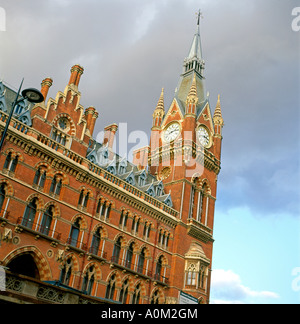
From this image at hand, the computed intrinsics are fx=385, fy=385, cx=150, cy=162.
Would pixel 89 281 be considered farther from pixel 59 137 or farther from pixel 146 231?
pixel 59 137

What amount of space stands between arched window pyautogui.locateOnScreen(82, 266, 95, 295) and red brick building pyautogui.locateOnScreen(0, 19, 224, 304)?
0.09m

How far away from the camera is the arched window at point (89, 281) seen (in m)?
33.2

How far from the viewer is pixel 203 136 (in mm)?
53188

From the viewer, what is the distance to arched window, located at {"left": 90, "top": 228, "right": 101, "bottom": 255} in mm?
34875

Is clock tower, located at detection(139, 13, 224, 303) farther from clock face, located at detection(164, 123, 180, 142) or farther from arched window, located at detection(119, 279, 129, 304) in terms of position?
arched window, located at detection(119, 279, 129, 304)

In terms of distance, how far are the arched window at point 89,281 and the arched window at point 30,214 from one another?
698 centimetres

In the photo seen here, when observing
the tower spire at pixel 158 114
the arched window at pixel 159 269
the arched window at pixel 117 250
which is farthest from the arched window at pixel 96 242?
the tower spire at pixel 158 114

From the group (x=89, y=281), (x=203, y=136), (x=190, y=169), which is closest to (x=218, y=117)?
(x=203, y=136)

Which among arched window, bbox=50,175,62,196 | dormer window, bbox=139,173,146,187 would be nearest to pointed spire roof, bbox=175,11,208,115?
dormer window, bbox=139,173,146,187

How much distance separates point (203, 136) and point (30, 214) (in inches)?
1147

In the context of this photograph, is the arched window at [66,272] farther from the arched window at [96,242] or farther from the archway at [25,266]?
the arched window at [96,242]

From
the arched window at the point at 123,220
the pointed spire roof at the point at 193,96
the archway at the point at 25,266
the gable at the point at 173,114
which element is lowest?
the archway at the point at 25,266
